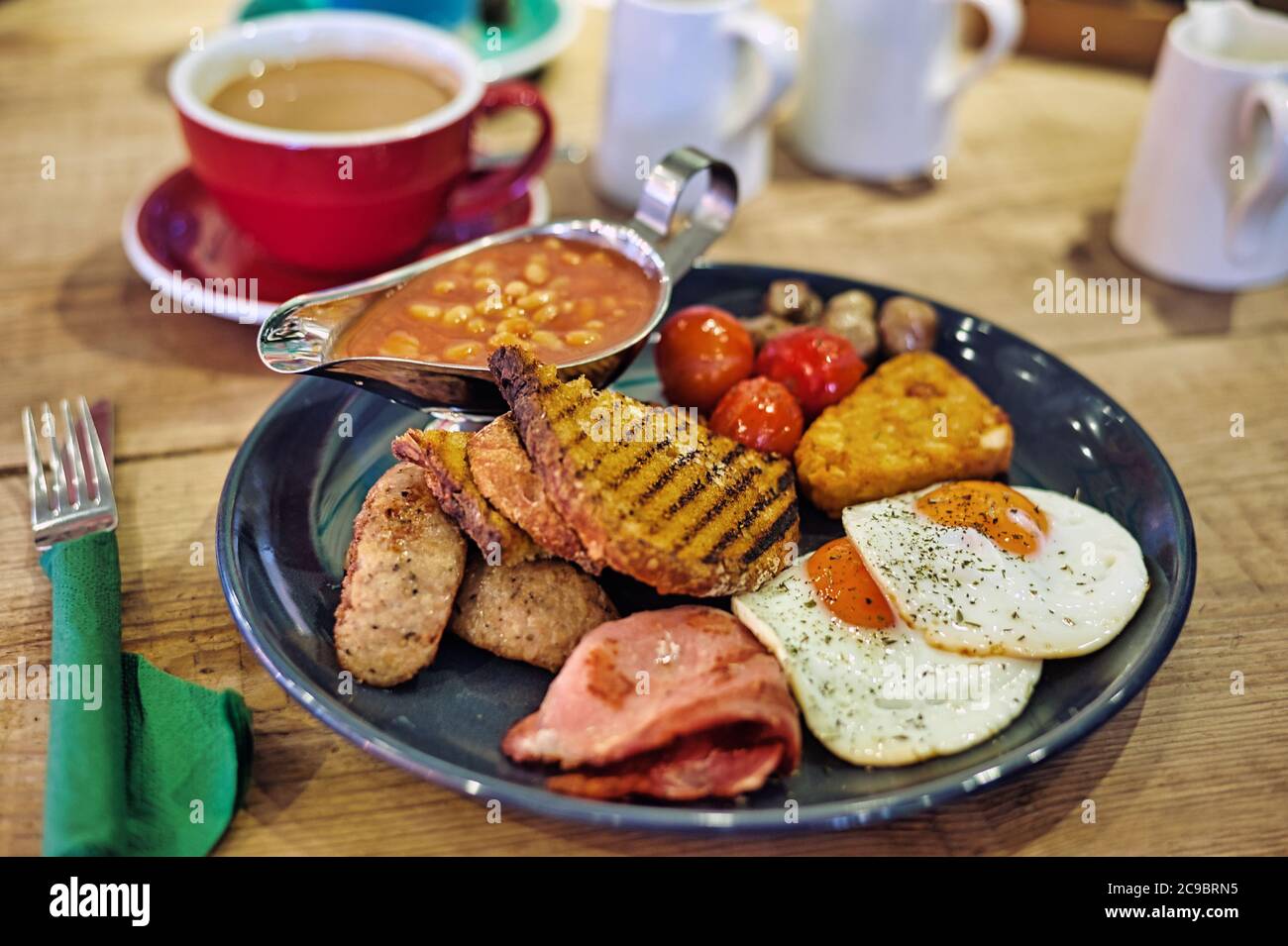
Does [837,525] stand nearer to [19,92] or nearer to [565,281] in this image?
[565,281]

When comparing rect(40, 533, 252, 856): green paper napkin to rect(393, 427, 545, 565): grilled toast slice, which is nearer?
rect(40, 533, 252, 856): green paper napkin

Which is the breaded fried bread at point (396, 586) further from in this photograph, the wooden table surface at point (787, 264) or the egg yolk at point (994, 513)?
the egg yolk at point (994, 513)

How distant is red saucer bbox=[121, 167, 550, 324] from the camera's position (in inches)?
110

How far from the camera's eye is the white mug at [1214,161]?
2.99m

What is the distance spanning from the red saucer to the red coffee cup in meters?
0.06

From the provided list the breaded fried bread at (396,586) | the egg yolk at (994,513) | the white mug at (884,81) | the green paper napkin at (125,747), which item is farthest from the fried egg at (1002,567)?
the white mug at (884,81)

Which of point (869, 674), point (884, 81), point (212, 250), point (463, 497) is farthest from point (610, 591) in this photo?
point (884, 81)

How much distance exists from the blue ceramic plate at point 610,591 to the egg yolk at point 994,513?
0.69 ft

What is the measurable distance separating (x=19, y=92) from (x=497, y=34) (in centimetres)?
165

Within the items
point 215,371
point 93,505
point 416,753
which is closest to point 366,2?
point 215,371

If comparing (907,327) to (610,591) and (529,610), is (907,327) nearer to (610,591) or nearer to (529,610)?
(610,591)

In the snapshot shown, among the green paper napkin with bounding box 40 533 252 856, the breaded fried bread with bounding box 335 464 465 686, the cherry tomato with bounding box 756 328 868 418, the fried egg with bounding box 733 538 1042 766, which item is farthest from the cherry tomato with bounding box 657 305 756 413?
the green paper napkin with bounding box 40 533 252 856

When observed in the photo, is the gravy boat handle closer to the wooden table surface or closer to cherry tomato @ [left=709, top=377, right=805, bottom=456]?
cherry tomato @ [left=709, top=377, right=805, bottom=456]

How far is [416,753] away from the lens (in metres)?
1.64
